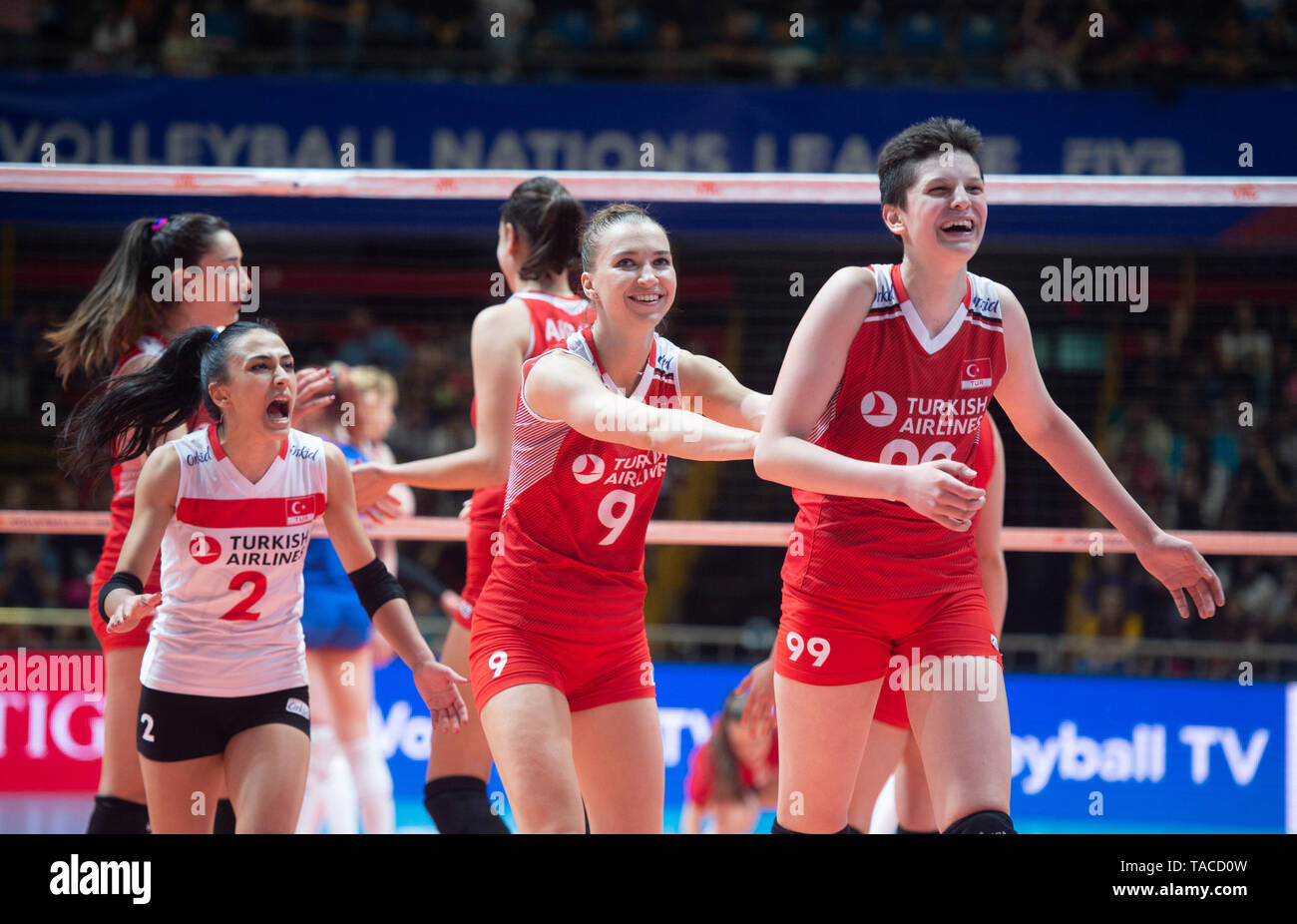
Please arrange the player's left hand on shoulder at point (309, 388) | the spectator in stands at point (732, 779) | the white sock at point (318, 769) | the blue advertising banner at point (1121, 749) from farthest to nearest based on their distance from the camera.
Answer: the blue advertising banner at point (1121, 749)
the spectator in stands at point (732, 779)
the white sock at point (318, 769)
the player's left hand on shoulder at point (309, 388)

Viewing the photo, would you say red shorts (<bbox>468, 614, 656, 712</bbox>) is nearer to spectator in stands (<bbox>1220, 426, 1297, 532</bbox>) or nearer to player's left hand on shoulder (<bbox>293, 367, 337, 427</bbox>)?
player's left hand on shoulder (<bbox>293, 367, 337, 427</bbox>)

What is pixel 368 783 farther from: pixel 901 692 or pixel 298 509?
pixel 901 692

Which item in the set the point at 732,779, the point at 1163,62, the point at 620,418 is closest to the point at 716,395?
the point at 620,418

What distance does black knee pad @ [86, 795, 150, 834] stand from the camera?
3.85 metres

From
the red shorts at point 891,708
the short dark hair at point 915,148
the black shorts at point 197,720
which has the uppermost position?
the short dark hair at point 915,148

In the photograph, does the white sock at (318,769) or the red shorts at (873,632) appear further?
the white sock at (318,769)

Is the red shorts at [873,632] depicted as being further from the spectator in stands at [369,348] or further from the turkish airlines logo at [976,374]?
the spectator in stands at [369,348]

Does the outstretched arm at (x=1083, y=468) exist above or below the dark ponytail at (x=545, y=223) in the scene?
below

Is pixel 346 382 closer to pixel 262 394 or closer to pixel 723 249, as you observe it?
pixel 262 394

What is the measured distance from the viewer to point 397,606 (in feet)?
12.2

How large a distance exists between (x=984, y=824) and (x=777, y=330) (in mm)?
8515

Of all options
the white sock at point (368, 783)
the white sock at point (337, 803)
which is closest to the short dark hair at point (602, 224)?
the white sock at point (368, 783)

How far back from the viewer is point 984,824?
303 cm
